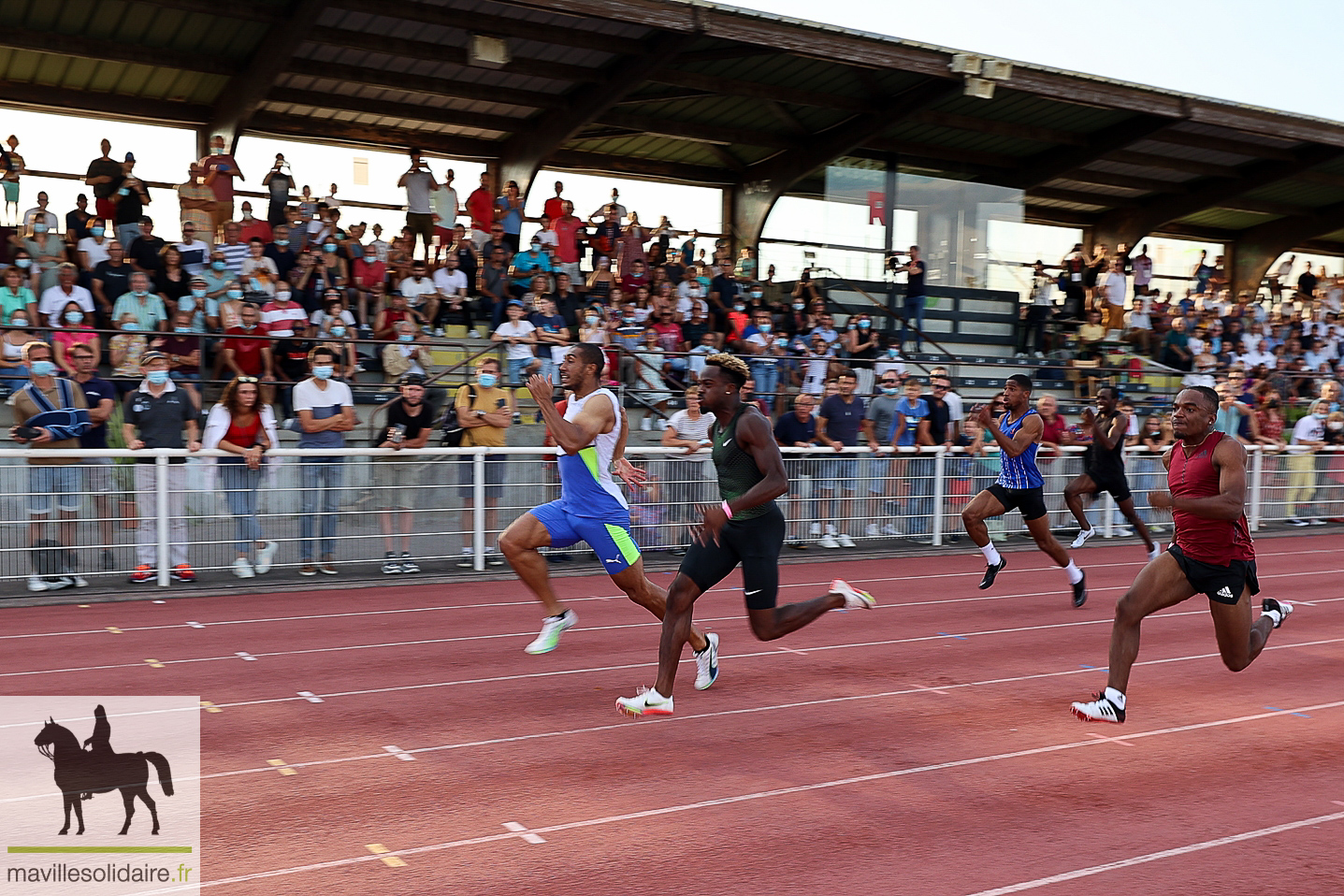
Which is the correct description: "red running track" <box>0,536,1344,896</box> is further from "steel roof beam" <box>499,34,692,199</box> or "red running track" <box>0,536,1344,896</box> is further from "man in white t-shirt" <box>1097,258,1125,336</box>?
"man in white t-shirt" <box>1097,258,1125,336</box>

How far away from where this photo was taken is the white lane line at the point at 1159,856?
13.9 feet

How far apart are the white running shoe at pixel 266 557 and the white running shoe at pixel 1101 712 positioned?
740 cm

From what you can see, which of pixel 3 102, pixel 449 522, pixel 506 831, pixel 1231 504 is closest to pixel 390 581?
pixel 449 522

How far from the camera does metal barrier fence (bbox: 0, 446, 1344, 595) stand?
10.1m

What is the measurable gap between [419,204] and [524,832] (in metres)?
15.6

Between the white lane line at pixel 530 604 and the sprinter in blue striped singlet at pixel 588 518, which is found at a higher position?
the sprinter in blue striped singlet at pixel 588 518

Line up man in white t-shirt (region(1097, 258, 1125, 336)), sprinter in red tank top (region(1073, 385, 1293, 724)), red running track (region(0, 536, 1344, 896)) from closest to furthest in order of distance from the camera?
red running track (region(0, 536, 1344, 896))
sprinter in red tank top (region(1073, 385, 1293, 724))
man in white t-shirt (region(1097, 258, 1125, 336))

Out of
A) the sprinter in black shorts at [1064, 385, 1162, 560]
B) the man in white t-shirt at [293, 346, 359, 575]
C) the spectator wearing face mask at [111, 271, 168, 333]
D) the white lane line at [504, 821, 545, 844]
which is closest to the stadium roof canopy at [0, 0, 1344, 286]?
the spectator wearing face mask at [111, 271, 168, 333]

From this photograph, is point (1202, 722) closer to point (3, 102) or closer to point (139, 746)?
point (139, 746)

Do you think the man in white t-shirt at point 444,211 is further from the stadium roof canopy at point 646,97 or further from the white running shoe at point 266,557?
the white running shoe at point 266,557

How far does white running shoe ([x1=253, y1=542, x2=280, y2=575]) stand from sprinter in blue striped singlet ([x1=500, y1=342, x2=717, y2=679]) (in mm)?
4324

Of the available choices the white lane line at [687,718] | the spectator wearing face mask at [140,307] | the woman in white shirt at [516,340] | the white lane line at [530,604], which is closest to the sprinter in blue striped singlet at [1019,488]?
the white lane line at [530,604]

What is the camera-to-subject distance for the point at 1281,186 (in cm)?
3042

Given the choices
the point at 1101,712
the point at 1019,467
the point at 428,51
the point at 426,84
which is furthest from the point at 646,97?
the point at 1101,712
